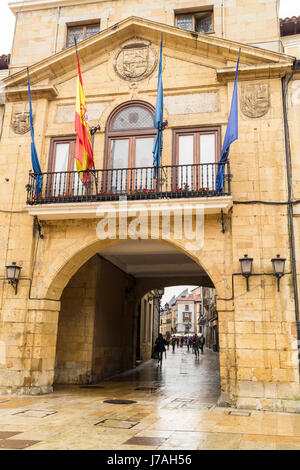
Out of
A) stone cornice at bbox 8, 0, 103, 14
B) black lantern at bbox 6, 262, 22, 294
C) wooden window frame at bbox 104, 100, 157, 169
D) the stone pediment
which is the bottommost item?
black lantern at bbox 6, 262, 22, 294

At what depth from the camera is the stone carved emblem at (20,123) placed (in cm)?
1038

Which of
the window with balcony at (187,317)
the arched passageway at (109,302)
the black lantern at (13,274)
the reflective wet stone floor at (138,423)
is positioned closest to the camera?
the reflective wet stone floor at (138,423)

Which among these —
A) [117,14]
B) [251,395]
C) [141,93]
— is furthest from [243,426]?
[117,14]

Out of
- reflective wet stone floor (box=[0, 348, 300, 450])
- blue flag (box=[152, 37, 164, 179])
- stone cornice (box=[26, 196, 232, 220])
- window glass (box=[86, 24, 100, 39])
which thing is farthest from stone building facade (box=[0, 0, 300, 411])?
reflective wet stone floor (box=[0, 348, 300, 450])

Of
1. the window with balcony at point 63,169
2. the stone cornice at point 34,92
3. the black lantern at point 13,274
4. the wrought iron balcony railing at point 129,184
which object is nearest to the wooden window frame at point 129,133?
the wrought iron balcony railing at point 129,184

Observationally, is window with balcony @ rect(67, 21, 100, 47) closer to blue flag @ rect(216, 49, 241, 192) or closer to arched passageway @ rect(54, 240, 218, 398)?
blue flag @ rect(216, 49, 241, 192)

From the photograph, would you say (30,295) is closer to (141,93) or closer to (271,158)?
(141,93)

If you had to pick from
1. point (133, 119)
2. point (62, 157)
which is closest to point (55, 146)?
point (62, 157)

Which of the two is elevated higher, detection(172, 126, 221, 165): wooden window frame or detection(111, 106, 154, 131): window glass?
detection(111, 106, 154, 131): window glass

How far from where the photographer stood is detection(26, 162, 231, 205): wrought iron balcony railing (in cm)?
870

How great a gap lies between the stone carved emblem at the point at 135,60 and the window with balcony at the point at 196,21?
4.01ft

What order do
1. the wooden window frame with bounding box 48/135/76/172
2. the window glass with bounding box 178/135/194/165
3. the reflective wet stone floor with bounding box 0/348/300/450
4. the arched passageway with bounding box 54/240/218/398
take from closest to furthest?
the reflective wet stone floor with bounding box 0/348/300/450, the window glass with bounding box 178/135/194/165, the wooden window frame with bounding box 48/135/76/172, the arched passageway with bounding box 54/240/218/398

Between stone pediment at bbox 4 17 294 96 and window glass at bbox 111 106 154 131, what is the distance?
2.83 feet

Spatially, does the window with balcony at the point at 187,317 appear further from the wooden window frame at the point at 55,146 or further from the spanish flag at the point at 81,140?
the spanish flag at the point at 81,140
